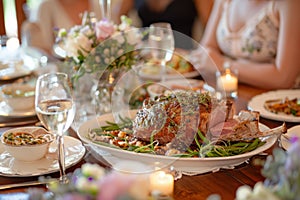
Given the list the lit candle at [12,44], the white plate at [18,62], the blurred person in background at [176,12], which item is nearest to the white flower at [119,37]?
the white plate at [18,62]

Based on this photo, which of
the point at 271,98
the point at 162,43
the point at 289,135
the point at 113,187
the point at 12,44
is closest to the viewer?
the point at 113,187

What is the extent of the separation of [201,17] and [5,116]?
8.24ft

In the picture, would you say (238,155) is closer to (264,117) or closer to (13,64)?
(264,117)

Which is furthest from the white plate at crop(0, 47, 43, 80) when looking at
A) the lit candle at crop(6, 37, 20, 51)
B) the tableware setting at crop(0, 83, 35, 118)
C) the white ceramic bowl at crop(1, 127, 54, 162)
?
the white ceramic bowl at crop(1, 127, 54, 162)

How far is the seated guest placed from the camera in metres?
2.31

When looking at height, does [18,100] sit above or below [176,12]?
below

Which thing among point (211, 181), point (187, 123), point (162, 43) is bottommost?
point (211, 181)

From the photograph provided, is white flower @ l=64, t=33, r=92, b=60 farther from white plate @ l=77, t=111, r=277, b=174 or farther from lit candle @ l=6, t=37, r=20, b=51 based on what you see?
lit candle @ l=6, t=37, r=20, b=51

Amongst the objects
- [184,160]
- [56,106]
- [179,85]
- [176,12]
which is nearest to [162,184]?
[184,160]

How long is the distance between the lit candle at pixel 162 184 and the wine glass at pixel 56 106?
0.22 meters

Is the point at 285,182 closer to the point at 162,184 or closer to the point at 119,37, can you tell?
the point at 162,184

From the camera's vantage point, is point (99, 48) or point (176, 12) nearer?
point (99, 48)

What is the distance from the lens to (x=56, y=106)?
1.23 m

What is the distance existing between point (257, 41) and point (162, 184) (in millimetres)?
A: 1513
